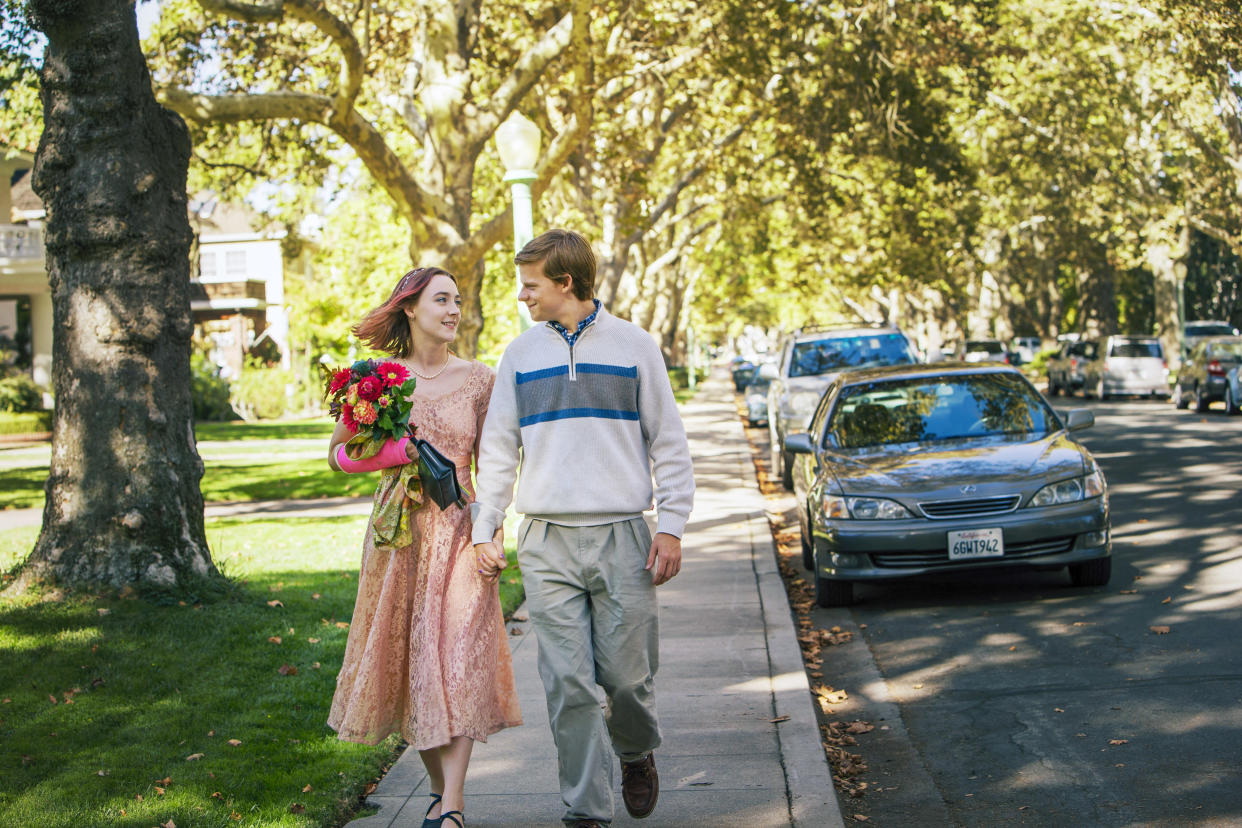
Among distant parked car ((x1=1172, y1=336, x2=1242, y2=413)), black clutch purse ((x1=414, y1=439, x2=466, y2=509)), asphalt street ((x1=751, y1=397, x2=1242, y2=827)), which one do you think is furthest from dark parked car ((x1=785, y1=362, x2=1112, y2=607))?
distant parked car ((x1=1172, y1=336, x2=1242, y2=413))

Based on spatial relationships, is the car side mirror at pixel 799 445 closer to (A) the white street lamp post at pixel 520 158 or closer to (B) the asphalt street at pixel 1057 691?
(B) the asphalt street at pixel 1057 691

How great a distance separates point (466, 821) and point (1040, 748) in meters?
2.50

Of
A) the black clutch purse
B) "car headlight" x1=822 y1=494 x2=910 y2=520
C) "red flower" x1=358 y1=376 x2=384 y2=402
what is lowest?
"car headlight" x1=822 y1=494 x2=910 y2=520

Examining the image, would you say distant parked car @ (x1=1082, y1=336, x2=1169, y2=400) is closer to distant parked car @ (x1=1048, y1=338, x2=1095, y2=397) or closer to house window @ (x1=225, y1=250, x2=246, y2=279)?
distant parked car @ (x1=1048, y1=338, x2=1095, y2=397)

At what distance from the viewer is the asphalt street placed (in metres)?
5.05

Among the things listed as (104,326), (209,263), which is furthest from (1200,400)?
(209,263)

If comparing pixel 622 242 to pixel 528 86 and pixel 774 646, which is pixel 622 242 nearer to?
pixel 528 86

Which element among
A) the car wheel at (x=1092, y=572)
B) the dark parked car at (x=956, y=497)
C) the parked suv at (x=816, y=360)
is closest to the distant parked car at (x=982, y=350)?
the parked suv at (x=816, y=360)

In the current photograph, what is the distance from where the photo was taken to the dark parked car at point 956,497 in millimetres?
8438

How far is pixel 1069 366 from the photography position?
40.1m

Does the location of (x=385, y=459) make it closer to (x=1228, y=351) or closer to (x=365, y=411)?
A: (x=365, y=411)

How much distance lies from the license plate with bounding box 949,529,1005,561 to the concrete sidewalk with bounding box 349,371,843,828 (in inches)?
46.1

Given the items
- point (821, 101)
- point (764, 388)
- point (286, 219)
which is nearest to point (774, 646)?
point (821, 101)

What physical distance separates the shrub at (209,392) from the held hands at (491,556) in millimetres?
34346
